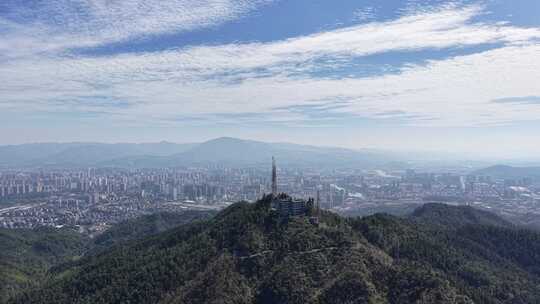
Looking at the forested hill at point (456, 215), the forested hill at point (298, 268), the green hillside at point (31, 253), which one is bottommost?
the green hillside at point (31, 253)

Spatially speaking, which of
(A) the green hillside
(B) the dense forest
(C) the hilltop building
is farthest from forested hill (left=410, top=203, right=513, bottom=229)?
(A) the green hillside

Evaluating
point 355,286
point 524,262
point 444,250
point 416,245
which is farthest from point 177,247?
point 524,262

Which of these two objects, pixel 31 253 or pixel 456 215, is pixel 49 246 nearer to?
pixel 31 253

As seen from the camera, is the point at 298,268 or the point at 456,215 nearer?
the point at 298,268

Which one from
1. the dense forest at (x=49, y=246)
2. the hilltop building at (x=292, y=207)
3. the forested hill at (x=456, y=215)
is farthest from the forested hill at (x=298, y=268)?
the forested hill at (x=456, y=215)

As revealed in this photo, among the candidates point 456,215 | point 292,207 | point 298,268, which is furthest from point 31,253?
point 456,215

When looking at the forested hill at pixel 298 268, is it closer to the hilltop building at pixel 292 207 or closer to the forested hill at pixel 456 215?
the hilltop building at pixel 292 207

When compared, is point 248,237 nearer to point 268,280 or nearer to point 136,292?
point 268,280

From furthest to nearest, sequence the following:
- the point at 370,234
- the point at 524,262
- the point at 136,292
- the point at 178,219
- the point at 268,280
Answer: the point at 178,219 < the point at 524,262 < the point at 370,234 < the point at 136,292 < the point at 268,280
